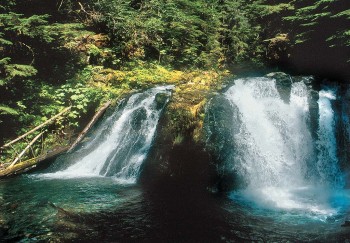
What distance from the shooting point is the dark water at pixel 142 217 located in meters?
5.71

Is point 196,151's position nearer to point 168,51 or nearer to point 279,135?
point 279,135

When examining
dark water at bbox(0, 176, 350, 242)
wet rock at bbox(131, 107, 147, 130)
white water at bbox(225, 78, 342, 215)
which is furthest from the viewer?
wet rock at bbox(131, 107, 147, 130)

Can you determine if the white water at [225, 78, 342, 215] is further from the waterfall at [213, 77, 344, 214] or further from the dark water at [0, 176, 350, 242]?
the dark water at [0, 176, 350, 242]

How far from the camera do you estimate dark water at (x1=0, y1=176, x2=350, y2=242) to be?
225 inches

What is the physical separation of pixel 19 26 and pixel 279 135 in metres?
9.95

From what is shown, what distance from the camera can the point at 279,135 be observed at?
11383mm

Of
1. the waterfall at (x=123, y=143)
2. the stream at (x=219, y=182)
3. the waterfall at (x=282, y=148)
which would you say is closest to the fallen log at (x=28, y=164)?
the stream at (x=219, y=182)

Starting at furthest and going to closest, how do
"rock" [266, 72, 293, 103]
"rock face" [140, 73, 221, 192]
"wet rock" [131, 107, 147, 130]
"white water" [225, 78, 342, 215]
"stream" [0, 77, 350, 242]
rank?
1. "rock" [266, 72, 293, 103]
2. "wet rock" [131, 107, 147, 130]
3. "white water" [225, 78, 342, 215]
4. "rock face" [140, 73, 221, 192]
5. "stream" [0, 77, 350, 242]

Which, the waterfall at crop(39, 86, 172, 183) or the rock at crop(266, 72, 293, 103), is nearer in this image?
the waterfall at crop(39, 86, 172, 183)

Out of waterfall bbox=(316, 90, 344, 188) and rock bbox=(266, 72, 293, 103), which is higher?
rock bbox=(266, 72, 293, 103)

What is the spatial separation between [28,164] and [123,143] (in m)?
3.25

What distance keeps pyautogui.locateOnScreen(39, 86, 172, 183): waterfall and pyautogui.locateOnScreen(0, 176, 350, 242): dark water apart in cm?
108

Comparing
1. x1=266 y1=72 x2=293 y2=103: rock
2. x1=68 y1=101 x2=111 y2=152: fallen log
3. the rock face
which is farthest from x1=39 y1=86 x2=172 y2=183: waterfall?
x1=266 y1=72 x2=293 y2=103: rock

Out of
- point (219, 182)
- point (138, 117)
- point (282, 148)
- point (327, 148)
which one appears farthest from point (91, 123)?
point (327, 148)
